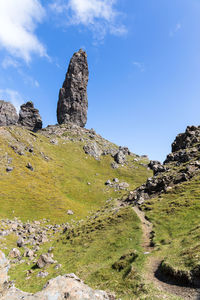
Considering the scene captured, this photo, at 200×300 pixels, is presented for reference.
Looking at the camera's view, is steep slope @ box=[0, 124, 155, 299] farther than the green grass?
Yes

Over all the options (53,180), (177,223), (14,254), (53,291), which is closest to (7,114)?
(53,180)

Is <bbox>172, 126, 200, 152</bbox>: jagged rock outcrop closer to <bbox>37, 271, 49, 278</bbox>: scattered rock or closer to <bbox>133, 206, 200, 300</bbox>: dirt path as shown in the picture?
<bbox>133, 206, 200, 300</bbox>: dirt path

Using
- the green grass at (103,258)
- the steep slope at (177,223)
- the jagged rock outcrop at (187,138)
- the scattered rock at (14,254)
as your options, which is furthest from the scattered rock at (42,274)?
the jagged rock outcrop at (187,138)

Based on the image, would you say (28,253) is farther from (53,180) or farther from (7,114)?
(7,114)

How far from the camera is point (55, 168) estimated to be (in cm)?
14438

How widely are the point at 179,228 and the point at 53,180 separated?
103513 mm

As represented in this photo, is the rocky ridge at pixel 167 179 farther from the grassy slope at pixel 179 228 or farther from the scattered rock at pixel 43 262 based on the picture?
the scattered rock at pixel 43 262

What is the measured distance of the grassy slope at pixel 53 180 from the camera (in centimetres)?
8394

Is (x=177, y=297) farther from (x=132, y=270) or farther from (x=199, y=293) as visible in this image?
(x=132, y=270)

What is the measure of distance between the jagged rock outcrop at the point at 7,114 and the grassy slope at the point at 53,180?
4051cm

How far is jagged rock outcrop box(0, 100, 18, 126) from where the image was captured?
188m

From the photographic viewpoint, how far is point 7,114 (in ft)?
629

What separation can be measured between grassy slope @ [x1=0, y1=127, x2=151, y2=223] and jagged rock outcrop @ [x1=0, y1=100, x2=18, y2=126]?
40.5 metres

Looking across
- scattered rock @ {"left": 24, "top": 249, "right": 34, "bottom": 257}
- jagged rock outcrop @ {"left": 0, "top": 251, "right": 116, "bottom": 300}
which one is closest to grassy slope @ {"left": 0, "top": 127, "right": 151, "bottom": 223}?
scattered rock @ {"left": 24, "top": 249, "right": 34, "bottom": 257}
